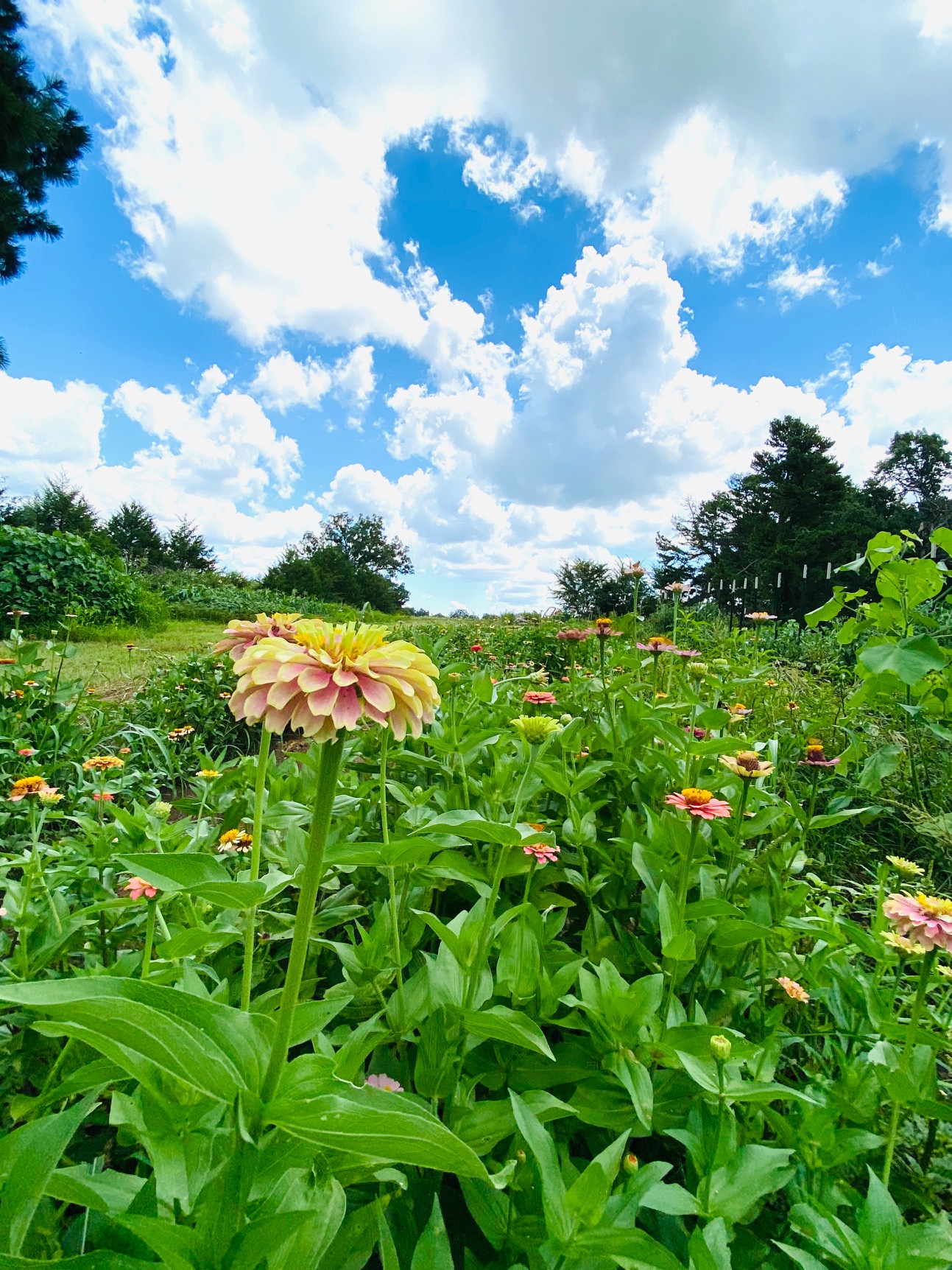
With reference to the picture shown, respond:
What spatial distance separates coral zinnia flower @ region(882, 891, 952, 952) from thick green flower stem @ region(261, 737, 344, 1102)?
100 cm

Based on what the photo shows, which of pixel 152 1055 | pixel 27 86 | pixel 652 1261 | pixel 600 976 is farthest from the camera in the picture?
pixel 27 86

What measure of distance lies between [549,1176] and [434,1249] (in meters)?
0.13

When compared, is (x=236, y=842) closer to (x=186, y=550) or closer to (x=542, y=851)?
(x=542, y=851)

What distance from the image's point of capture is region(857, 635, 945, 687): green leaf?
1.89 metres

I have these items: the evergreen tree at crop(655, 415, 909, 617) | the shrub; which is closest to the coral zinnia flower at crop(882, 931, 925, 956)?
the shrub

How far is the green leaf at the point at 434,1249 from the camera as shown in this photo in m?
0.59

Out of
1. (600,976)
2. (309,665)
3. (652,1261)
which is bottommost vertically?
(652,1261)

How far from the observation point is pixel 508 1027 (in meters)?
0.71

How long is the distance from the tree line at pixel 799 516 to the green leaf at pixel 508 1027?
1963 cm

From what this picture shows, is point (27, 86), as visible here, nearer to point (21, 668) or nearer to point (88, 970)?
point (21, 668)

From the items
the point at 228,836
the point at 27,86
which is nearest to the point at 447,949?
the point at 228,836

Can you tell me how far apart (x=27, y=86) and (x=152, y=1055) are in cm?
1452

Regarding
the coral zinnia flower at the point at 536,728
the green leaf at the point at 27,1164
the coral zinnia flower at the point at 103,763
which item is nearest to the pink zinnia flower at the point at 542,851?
the coral zinnia flower at the point at 536,728

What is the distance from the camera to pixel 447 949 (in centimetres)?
95
